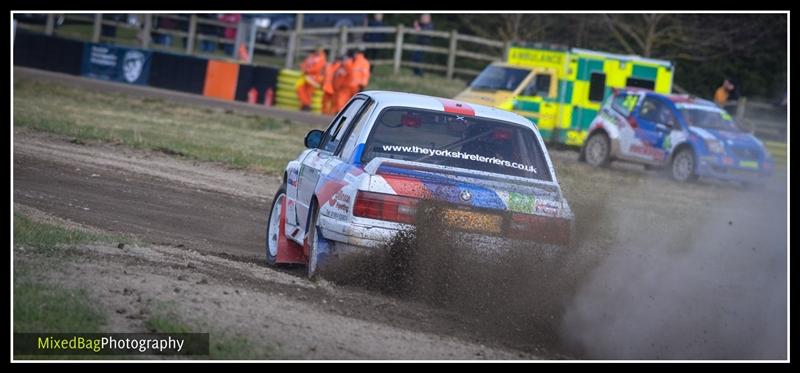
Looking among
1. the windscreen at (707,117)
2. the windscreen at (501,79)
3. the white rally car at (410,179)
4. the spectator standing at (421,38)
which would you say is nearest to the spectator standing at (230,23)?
the spectator standing at (421,38)

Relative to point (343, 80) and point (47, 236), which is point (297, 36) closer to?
point (343, 80)

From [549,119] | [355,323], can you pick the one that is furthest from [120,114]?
[355,323]

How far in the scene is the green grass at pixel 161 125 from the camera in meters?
17.1

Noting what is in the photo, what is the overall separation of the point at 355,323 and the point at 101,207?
5512 millimetres

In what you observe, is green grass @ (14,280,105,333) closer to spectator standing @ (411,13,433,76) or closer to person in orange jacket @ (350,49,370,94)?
person in orange jacket @ (350,49,370,94)

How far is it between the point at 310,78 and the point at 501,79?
263 inches

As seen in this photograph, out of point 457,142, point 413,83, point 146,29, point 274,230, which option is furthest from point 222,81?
point 457,142

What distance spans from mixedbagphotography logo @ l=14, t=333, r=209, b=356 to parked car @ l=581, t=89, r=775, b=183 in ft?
54.2

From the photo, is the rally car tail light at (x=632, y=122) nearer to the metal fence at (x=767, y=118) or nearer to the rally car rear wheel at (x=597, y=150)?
the rally car rear wheel at (x=597, y=150)

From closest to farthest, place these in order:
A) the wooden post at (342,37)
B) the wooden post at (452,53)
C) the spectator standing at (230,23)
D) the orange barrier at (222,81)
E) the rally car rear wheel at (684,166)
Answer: the rally car rear wheel at (684,166)
the orange barrier at (222,81)
the wooden post at (342,37)
the wooden post at (452,53)
the spectator standing at (230,23)

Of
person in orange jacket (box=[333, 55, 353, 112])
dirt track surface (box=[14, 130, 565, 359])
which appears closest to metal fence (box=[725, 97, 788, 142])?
person in orange jacket (box=[333, 55, 353, 112])

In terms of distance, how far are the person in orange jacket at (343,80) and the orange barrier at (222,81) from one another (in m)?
3.36

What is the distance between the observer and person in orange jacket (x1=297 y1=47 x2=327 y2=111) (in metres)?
30.1

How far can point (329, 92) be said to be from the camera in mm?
29812
